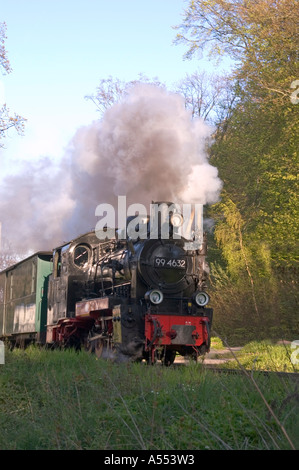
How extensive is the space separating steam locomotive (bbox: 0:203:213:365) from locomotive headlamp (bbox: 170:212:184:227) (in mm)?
20

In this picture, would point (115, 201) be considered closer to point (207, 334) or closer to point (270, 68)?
point (207, 334)

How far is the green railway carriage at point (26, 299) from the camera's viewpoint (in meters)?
15.1

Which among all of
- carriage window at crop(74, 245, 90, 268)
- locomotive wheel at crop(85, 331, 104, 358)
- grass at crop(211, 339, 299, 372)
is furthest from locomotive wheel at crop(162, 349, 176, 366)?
carriage window at crop(74, 245, 90, 268)

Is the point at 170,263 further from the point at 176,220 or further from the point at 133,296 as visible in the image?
the point at 133,296

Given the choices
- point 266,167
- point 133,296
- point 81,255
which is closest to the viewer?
point 133,296

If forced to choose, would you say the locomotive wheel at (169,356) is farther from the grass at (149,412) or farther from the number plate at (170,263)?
the grass at (149,412)

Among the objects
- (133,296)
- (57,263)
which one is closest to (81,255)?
(57,263)

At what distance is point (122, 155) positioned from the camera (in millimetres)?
14516

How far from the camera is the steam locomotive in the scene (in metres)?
10.6

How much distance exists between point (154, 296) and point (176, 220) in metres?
1.71

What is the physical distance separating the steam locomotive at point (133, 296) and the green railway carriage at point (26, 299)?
412 millimetres

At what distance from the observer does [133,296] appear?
11.1 m

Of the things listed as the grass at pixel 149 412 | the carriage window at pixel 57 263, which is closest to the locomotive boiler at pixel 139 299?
the carriage window at pixel 57 263
